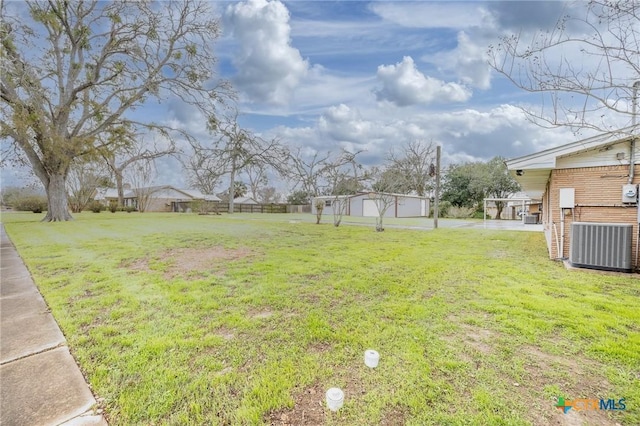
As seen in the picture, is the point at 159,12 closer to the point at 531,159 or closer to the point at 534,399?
the point at 531,159

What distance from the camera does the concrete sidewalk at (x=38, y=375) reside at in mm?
1661

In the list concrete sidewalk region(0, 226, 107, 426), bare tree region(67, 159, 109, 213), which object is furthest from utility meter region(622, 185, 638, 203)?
bare tree region(67, 159, 109, 213)

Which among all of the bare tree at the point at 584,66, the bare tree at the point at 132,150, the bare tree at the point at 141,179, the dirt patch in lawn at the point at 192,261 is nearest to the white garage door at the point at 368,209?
the bare tree at the point at 132,150

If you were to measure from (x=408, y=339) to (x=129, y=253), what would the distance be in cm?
653

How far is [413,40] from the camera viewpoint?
7.12 m

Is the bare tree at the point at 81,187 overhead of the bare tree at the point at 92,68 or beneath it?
beneath

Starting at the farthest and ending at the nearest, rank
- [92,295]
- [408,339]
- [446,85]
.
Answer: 1. [446,85]
2. [92,295]
3. [408,339]

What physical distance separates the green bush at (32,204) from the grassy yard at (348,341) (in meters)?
28.9

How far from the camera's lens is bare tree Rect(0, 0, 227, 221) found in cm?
1292

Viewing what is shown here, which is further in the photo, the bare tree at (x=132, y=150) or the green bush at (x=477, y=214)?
the green bush at (x=477, y=214)

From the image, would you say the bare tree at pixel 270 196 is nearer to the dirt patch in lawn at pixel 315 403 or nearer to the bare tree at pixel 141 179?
the bare tree at pixel 141 179

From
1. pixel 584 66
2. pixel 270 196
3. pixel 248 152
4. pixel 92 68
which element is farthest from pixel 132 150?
pixel 270 196

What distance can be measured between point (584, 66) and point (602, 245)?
3.81 meters

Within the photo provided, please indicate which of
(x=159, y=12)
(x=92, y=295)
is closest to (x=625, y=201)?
(x=92, y=295)
